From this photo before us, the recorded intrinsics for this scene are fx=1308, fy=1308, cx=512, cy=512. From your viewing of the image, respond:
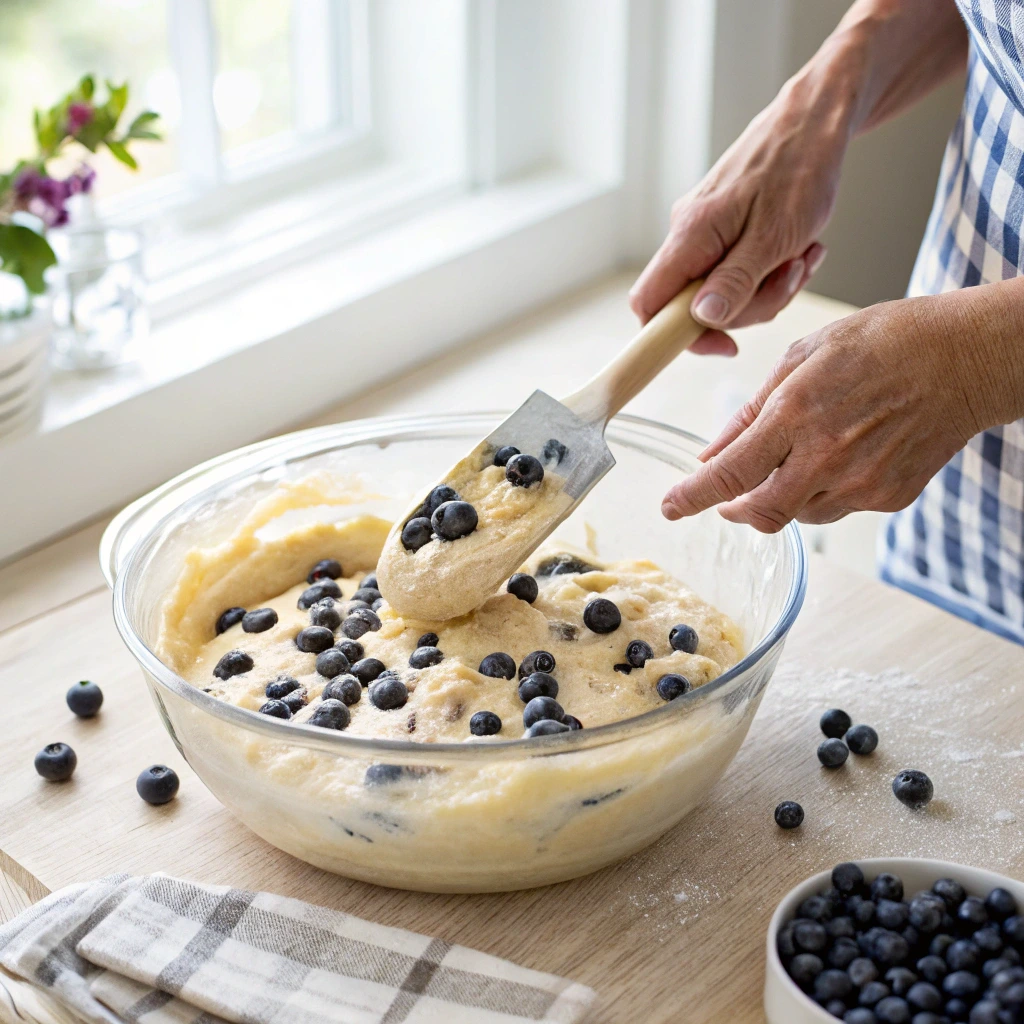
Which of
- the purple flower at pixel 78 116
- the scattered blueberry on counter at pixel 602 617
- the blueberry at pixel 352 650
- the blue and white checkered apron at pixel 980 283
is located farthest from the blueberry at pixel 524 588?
the purple flower at pixel 78 116

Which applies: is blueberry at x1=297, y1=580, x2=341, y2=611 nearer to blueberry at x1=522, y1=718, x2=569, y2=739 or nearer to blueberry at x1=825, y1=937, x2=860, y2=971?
blueberry at x1=522, y1=718, x2=569, y2=739

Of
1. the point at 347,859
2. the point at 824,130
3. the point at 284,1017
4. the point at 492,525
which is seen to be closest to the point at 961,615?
the point at 824,130

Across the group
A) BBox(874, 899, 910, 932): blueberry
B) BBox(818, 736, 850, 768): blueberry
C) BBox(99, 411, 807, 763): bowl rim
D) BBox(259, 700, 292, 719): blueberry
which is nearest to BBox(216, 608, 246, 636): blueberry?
BBox(99, 411, 807, 763): bowl rim

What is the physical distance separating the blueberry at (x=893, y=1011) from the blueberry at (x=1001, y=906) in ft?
0.40

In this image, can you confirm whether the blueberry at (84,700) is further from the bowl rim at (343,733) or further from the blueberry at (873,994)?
the blueberry at (873,994)

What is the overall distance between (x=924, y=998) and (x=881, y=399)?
0.52 m

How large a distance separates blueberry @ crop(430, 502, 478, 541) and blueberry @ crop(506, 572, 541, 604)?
0.10 meters

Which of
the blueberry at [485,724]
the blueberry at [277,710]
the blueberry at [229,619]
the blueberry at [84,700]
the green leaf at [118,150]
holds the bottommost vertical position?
the blueberry at [84,700]

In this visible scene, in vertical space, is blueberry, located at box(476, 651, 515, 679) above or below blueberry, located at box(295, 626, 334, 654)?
above

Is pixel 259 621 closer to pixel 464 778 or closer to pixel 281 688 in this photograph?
pixel 281 688

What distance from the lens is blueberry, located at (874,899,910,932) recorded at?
1.02m

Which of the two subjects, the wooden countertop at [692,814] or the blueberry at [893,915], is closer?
the blueberry at [893,915]

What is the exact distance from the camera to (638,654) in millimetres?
1274

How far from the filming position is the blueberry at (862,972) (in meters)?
0.97
